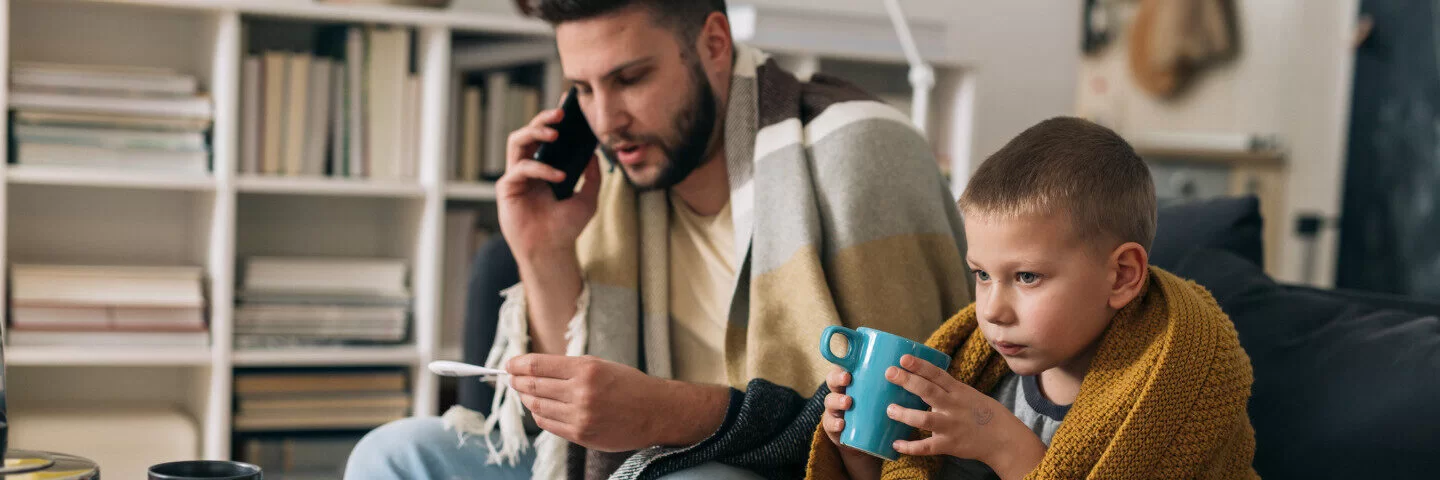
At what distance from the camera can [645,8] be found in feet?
4.76

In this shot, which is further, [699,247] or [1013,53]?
[1013,53]

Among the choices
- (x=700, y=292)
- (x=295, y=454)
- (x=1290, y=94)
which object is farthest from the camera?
(x=1290, y=94)

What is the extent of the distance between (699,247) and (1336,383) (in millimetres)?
722

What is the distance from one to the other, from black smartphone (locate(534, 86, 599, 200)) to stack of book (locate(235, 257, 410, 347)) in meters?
0.99

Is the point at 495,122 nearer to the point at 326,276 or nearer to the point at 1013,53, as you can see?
the point at 326,276

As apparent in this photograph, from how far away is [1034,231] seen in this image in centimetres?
93

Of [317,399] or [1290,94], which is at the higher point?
[1290,94]

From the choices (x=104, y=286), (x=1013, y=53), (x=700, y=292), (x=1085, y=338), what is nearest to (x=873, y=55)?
(x=1013, y=53)

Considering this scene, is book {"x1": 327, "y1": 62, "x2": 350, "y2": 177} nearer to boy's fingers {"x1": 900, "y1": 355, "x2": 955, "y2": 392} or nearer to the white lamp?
the white lamp

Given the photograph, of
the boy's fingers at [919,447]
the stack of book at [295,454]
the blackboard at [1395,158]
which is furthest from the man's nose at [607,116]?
the blackboard at [1395,158]

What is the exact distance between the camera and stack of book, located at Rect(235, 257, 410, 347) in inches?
91.4

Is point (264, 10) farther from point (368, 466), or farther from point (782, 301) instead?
point (782, 301)

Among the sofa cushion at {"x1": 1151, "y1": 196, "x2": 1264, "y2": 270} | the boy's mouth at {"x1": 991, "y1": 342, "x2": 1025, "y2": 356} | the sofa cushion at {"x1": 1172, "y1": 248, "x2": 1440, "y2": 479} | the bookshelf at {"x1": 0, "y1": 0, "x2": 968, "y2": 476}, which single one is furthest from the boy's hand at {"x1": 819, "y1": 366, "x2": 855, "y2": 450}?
the bookshelf at {"x1": 0, "y1": 0, "x2": 968, "y2": 476}

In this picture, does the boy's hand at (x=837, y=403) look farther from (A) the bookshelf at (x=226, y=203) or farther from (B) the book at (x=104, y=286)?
(B) the book at (x=104, y=286)
